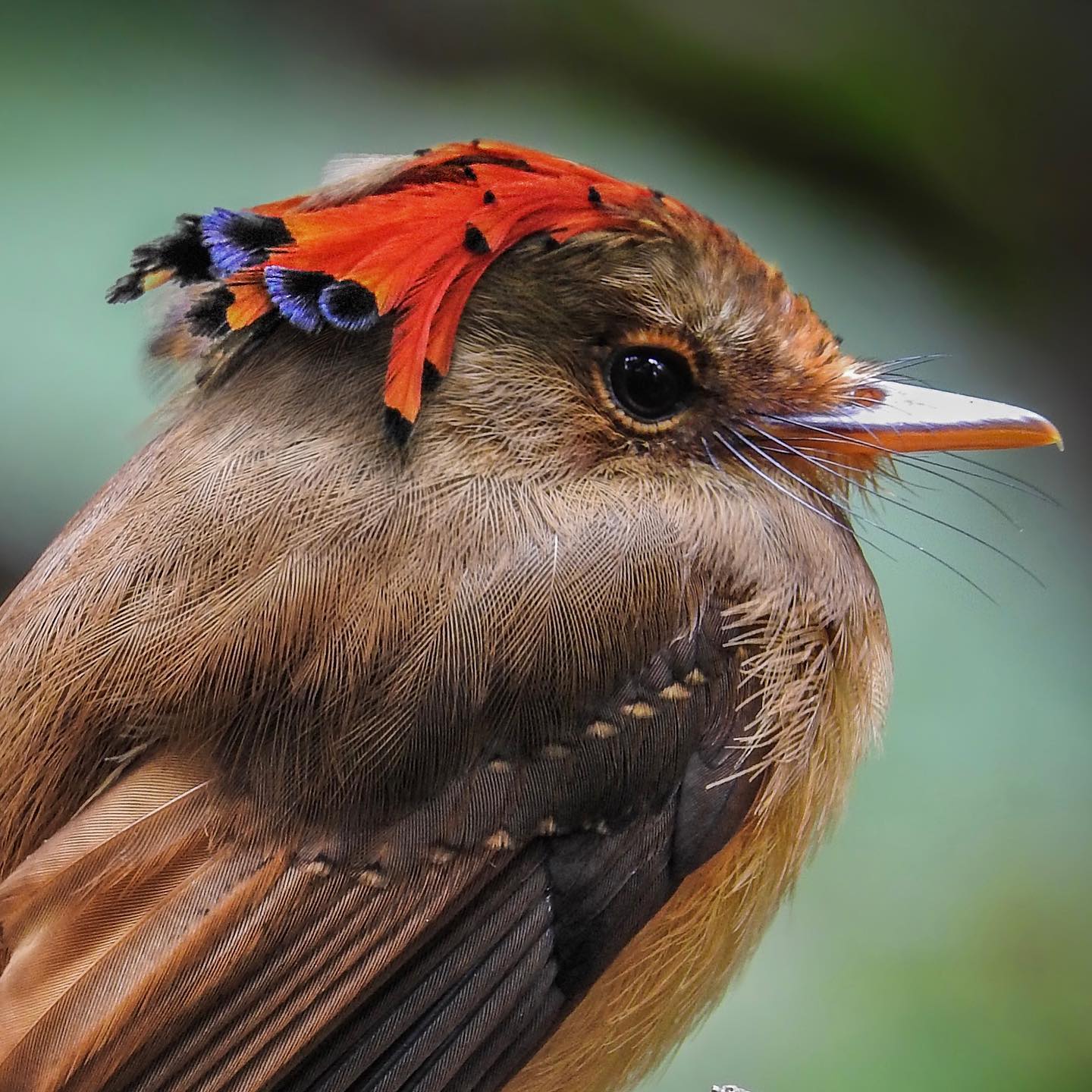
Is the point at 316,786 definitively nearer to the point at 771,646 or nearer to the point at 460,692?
the point at 460,692

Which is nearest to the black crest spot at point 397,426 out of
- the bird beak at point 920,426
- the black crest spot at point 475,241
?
the black crest spot at point 475,241

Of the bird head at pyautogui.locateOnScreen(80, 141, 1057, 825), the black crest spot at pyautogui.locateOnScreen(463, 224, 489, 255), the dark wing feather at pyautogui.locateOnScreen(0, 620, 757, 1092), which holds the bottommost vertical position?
the dark wing feather at pyautogui.locateOnScreen(0, 620, 757, 1092)

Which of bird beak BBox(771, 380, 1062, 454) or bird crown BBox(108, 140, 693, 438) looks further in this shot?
bird beak BBox(771, 380, 1062, 454)

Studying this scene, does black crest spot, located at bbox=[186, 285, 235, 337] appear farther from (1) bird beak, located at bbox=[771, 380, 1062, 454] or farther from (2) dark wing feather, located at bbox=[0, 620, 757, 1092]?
(1) bird beak, located at bbox=[771, 380, 1062, 454]

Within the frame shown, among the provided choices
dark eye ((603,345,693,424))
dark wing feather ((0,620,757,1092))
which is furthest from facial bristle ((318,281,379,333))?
dark wing feather ((0,620,757,1092))

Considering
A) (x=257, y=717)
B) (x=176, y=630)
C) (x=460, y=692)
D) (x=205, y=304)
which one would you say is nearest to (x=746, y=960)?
(x=460, y=692)

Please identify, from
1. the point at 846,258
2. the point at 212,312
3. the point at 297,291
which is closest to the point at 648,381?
the point at 297,291

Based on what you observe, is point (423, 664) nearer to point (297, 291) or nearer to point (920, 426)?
point (297, 291)

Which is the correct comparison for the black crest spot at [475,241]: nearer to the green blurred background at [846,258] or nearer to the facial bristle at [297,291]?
the facial bristle at [297,291]
